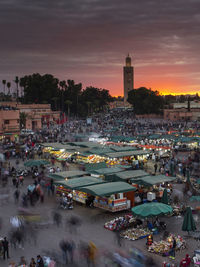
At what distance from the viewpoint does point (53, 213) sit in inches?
645

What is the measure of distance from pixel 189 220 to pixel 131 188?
13.8 ft

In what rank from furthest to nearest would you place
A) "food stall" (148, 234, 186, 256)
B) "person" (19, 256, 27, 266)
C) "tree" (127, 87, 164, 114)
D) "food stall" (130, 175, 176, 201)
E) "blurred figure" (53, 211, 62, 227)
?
1. "tree" (127, 87, 164, 114)
2. "food stall" (130, 175, 176, 201)
3. "blurred figure" (53, 211, 62, 227)
4. "food stall" (148, 234, 186, 256)
5. "person" (19, 256, 27, 266)

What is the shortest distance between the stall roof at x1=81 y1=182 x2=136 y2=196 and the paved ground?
105 cm

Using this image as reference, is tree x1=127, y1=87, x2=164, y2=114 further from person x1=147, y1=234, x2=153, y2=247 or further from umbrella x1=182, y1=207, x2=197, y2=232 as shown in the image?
person x1=147, y1=234, x2=153, y2=247

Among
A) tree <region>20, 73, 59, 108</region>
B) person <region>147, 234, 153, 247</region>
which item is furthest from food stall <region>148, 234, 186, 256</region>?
tree <region>20, 73, 59, 108</region>

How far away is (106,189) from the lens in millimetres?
16703

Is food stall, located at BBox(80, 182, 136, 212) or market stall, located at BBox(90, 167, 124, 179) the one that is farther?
market stall, located at BBox(90, 167, 124, 179)

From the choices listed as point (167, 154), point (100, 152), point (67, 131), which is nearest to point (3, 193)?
point (100, 152)

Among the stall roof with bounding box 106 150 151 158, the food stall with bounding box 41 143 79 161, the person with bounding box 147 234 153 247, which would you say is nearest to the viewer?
the person with bounding box 147 234 153 247

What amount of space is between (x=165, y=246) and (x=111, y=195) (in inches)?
193

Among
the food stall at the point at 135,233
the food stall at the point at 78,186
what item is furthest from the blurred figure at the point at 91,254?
the food stall at the point at 78,186

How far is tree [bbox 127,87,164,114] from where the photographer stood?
102 meters

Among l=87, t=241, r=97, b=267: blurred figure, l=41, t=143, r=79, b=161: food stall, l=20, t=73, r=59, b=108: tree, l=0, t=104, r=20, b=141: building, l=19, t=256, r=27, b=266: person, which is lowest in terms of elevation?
l=87, t=241, r=97, b=267: blurred figure

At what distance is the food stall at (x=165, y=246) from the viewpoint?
12.0 metres
